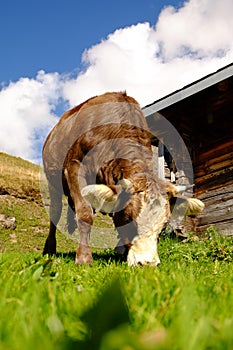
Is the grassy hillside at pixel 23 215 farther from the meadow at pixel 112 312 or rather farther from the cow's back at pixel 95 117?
the meadow at pixel 112 312

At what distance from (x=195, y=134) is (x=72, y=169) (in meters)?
5.80

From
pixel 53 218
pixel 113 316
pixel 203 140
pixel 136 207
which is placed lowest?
pixel 113 316

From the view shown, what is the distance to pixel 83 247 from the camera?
555 centimetres

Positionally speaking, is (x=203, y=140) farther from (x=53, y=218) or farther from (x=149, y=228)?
(x=149, y=228)

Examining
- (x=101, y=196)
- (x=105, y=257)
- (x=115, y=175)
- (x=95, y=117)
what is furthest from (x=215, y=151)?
(x=101, y=196)

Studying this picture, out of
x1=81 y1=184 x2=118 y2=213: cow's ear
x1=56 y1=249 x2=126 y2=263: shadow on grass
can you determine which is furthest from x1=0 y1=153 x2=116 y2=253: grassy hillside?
x1=81 y1=184 x2=118 y2=213: cow's ear

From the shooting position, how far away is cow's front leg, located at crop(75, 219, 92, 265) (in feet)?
17.9

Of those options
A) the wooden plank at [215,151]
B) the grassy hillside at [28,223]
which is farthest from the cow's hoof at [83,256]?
the grassy hillside at [28,223]

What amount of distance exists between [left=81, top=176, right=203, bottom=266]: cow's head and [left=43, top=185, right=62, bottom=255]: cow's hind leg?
2.58m

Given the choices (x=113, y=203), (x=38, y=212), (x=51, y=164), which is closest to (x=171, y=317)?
(x=113, y=203)

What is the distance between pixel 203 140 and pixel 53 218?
486cm

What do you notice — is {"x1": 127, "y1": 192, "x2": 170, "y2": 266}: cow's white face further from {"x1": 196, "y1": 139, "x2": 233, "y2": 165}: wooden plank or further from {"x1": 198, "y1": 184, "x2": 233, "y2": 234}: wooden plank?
{"x1": 196, "y1": 139, "x2": 233, "y2": 165}: wooden plank

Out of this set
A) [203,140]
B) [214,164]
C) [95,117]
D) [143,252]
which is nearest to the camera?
[143,252]

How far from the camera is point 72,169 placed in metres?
6.33
